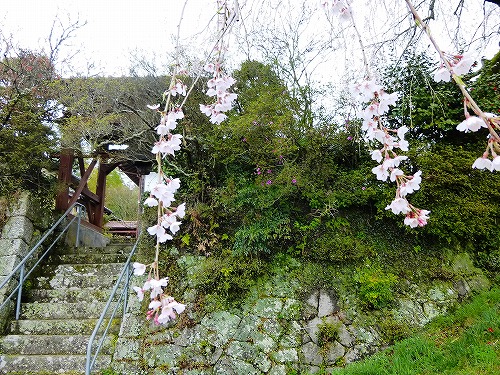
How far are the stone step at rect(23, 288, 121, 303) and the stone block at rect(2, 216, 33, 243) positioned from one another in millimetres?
691

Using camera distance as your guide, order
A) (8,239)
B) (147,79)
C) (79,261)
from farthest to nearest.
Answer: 1. (147,79)
2. (79,261)
3. (8,239)

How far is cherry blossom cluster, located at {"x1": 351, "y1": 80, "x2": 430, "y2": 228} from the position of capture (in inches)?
48.9

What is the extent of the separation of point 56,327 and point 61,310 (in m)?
Answer: 0.29

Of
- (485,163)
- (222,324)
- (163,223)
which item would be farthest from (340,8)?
(222,324)

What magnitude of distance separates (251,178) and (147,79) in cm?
240

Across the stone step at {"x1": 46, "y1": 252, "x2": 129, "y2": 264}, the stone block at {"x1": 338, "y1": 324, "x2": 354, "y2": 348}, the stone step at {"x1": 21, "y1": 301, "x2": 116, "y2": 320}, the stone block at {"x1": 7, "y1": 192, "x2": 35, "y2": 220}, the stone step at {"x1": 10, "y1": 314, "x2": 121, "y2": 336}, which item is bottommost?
the stone block at {"x1": 338, "y1": 324, "x2": 354, "y2": 348}

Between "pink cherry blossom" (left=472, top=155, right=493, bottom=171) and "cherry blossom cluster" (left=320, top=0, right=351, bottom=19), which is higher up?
"cherry blossom cluster" (left=320, top=0, right=351, bottom=19)

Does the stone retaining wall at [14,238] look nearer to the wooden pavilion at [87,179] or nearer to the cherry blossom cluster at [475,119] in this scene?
the wooden pavilion at [87,179]

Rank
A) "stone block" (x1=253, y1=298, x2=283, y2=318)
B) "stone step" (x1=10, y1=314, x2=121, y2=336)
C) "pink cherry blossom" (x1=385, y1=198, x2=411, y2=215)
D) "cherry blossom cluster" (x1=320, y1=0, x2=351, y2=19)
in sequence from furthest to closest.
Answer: "stone step" (x1=10, y1=314, x2=121, y2=336), "stone block" (x1=253, y1=298, x2=283, y2=318), "cherry blossom cluster" (x1=320, y1=0, x2=351, y2=19), "pink cherry blossom" (x1=385, y1=198, x2=411, y2=215)

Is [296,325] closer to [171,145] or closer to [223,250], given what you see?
[223,250]

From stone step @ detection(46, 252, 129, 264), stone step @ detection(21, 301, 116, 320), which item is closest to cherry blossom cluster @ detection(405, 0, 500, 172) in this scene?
stone step @ detection(21, 301, 116, 320)

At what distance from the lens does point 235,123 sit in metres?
4.52

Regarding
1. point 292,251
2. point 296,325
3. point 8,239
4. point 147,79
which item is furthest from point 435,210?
point 8,239

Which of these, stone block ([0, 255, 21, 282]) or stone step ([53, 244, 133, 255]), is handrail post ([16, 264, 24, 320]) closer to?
stone block ([0, 255, 21, 282])
